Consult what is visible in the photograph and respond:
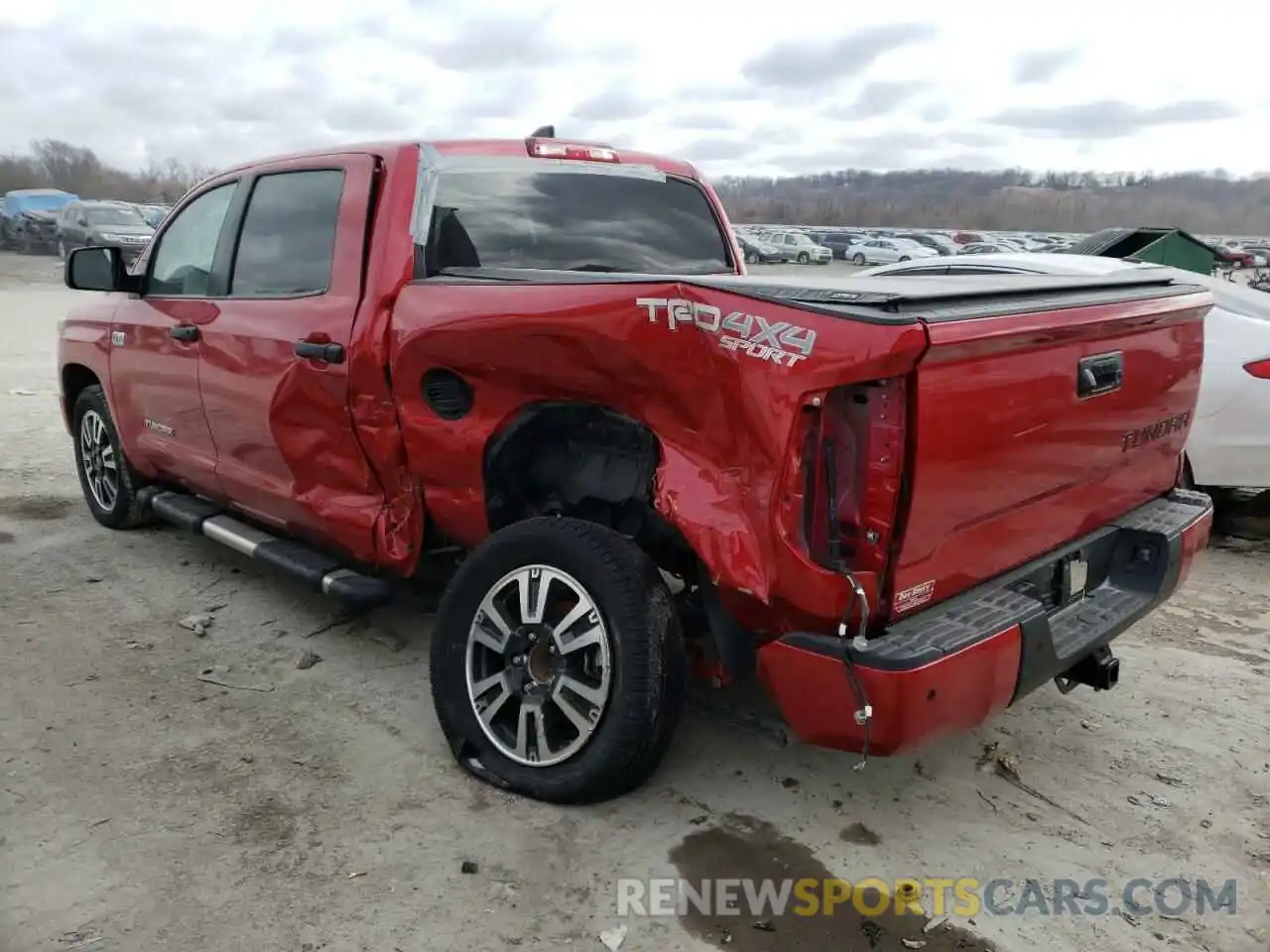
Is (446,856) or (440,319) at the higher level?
(440,319)

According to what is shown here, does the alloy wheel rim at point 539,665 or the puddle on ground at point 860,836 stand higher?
the alloy wheel rim at point 539,665

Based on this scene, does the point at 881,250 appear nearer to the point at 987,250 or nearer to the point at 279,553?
the point at 987,250

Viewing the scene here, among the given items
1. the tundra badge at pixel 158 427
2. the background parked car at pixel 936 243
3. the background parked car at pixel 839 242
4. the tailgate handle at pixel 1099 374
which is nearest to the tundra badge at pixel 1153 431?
the tailgate handle at pixel 1099 374

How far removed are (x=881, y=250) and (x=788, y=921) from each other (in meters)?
47.3

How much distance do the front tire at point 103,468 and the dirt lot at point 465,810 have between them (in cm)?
119

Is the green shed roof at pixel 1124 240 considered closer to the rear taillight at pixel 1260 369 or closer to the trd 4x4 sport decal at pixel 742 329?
the rear taillight at pixel 1260 369

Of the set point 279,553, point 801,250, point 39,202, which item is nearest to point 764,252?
point 801,250

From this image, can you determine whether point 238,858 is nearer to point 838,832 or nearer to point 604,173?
point 838,832

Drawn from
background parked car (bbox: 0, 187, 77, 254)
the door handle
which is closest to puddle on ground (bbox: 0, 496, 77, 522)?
the door handle

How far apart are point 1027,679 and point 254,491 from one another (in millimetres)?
3154

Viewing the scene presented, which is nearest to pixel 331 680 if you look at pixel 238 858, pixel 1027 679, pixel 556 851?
pixel 238 858

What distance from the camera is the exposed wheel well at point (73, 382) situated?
5.85 meters

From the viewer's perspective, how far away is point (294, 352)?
12.6 feet

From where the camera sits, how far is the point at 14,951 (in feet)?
8.21
